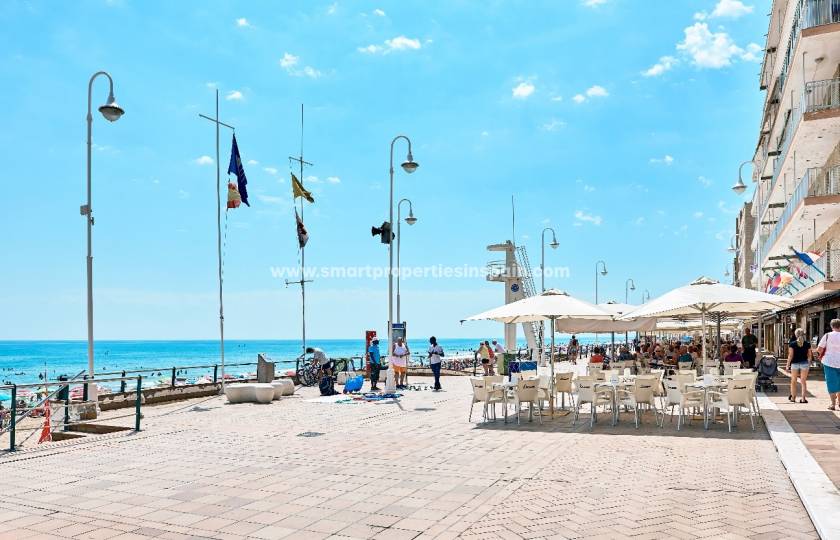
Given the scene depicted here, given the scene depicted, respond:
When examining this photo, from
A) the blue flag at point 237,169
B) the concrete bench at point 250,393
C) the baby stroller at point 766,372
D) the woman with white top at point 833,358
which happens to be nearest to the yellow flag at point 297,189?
the blue flag at point 237,169

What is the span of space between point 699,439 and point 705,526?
4.77 metres

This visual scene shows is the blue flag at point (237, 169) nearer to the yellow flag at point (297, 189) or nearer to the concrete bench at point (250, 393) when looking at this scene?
the yellow flag at point (297, 189)

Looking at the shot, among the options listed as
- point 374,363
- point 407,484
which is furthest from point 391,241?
point 407,484

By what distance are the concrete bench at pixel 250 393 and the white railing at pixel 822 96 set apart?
17.3m

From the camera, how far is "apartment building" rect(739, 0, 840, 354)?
782 inches

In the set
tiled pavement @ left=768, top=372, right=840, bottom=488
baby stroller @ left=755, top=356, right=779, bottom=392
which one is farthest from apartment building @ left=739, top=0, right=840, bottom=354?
tiled pavement @ left=768, top=372, right=840, bottom=488

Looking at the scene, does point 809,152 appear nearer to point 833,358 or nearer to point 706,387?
point 833,358

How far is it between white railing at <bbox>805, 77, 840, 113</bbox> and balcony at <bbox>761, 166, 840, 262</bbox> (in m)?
1.83

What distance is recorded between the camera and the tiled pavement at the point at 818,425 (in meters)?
7.80

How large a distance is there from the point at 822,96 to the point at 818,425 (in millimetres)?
16040

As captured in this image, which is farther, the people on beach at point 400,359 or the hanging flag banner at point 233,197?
the hanging flag banner at point 233,197

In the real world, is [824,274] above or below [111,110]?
below

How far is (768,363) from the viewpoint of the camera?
53.3ft

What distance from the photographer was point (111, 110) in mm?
13672
